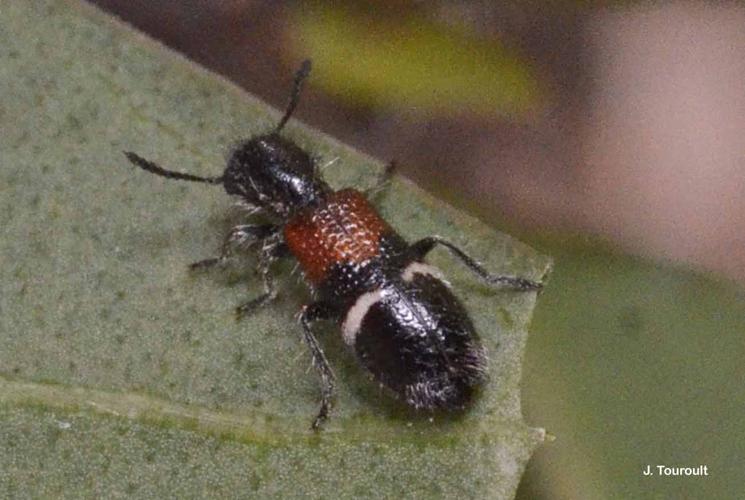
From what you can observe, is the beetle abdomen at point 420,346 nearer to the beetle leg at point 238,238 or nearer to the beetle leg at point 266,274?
the beetle leg at point 266,274

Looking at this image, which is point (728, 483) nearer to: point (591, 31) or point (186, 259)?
point (186, 259)

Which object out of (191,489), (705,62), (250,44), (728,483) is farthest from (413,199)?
(705,62)

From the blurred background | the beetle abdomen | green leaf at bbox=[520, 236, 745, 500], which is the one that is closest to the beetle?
the beetle abdomen

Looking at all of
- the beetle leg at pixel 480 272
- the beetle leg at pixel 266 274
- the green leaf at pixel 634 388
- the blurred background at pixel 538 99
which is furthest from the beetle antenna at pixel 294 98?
the green leaf at pixel 634 388

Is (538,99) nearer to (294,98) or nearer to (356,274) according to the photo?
(294,98)

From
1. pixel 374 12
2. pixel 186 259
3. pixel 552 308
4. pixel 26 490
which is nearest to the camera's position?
pixel 26 490

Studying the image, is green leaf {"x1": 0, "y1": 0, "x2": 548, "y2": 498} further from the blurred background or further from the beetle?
the blurred background
